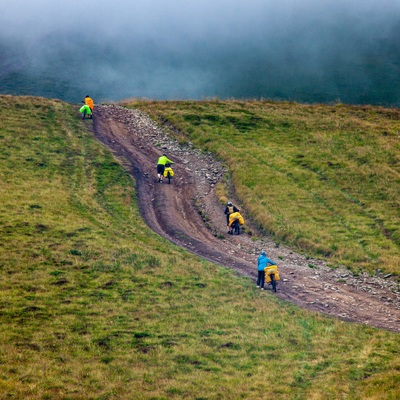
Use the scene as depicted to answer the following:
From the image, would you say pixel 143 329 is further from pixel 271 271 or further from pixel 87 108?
pixel 87 108

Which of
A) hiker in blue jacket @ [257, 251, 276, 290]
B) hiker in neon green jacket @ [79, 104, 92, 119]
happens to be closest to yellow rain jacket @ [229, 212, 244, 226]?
hiker in blue jacket @ [257, 251, 276, 290]

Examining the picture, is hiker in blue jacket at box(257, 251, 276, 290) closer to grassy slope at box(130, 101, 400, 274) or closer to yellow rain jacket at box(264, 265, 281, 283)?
yellow rain jacket at box(264, 265, 281, 283)

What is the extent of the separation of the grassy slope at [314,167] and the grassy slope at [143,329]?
9.05m

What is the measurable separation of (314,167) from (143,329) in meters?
28.9

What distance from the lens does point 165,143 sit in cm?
5522

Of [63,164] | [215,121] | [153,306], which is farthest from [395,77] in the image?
[153,306]

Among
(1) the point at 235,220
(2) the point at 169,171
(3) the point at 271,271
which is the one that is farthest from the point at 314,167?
(3) the point at 271,271

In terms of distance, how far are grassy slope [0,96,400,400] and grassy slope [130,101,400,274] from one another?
905 cm

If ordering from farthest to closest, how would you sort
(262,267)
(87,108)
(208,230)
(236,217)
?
(87,108) < (208,230) < (236,217) < (262,267)

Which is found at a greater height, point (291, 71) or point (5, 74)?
point (291, 71)

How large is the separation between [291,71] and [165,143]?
209 ft

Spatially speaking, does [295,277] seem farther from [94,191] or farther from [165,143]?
[165,143]

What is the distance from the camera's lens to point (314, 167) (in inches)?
1938

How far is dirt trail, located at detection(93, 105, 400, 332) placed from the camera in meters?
29.3
